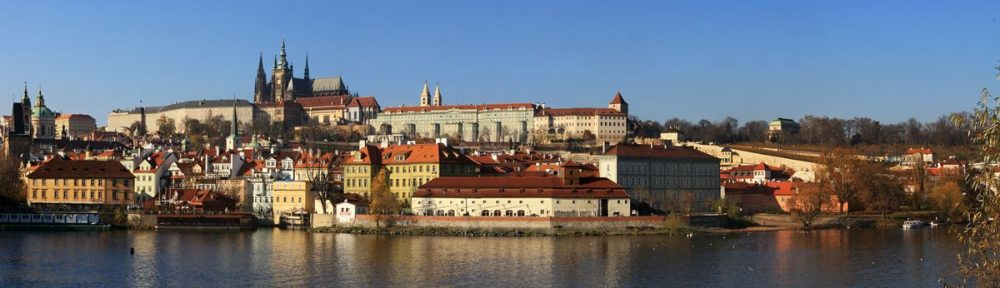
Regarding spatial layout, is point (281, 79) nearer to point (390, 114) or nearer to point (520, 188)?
point (390, 114)

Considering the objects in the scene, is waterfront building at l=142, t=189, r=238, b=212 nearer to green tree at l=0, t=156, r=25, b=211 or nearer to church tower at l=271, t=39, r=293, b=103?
green tree at l=0, t=156, r=25, b=211

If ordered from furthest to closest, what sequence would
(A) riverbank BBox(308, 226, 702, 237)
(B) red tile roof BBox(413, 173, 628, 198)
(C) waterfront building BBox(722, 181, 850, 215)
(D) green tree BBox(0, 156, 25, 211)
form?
(C) waterfront building BBox(722, 181, 850, 215)
(D) green tree BBox(0, 156, 25, 211)
(B) red tile roof BBox(413, 173, 628, 198)
(A) riverbank BBox(308, 226, 702, 237)

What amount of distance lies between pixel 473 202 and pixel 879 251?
18569mm

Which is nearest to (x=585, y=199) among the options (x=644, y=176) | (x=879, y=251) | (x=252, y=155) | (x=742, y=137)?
(x=644, y=176)

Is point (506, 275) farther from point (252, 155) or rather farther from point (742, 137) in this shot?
point (742, 137)

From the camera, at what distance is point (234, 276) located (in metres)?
35.7

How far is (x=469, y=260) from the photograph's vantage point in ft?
132

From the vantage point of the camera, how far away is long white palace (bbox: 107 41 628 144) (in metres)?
145

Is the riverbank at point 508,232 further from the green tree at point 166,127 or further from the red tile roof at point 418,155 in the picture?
the green tree at point 166,127

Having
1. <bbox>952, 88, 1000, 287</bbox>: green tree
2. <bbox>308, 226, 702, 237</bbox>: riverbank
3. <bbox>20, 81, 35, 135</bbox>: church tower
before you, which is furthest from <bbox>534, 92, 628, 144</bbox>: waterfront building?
<bbox>952, 88, 1000, 287</bbox>: green tree

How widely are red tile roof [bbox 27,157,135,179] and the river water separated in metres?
10.5

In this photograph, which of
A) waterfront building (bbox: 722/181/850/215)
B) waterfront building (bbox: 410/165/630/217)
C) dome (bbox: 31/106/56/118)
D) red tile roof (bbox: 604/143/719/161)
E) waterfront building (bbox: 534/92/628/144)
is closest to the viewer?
waterfront building (bbox: 410/165/630/217)

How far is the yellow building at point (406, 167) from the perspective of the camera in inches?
2476

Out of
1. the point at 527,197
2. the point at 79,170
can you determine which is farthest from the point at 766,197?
the point at 79,170
